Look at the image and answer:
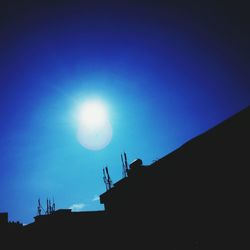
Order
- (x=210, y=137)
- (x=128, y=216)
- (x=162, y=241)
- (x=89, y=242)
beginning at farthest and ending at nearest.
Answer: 1. (x=89, y=242)
2. (x=128, y=216)
3. (x=162, y=241)
4. (x=210, y=137)

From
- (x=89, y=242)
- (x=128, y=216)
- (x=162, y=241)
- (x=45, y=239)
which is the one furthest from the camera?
(x=89, y=242)

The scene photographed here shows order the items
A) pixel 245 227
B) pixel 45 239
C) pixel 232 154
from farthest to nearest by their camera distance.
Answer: pixel 45 239
pixel 232 154
pixel 245 227

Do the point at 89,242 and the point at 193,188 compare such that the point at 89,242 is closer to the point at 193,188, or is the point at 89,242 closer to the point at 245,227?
the point at 193,188

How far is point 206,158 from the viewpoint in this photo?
29.8 ft

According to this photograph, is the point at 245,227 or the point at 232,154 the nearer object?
the point at 245,227

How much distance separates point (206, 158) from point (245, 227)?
8.96ft

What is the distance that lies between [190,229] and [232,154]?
3658 mm

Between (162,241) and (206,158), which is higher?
(206,158)

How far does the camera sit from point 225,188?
27.1ft

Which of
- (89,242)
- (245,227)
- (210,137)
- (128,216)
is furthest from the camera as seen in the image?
(89,242)

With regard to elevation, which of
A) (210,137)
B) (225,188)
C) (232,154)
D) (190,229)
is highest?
(210,137)

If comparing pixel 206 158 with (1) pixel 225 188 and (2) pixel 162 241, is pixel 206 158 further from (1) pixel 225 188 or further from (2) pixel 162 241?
(2) pixel 162 241

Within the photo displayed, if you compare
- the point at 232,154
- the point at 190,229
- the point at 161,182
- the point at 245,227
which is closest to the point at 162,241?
the point at 190,229

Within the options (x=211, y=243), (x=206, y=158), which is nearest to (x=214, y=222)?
(x=211, y=243)
